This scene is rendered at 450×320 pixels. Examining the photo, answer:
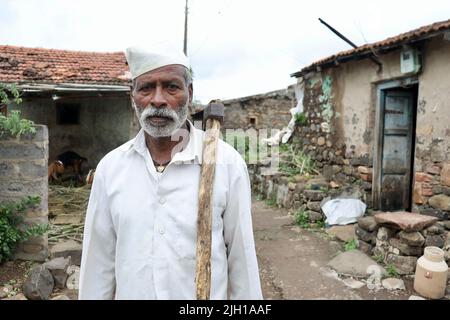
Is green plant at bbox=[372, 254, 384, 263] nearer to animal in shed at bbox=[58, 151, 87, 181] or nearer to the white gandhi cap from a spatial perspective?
the white gandhi cap

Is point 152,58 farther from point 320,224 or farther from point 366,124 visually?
point 366,124

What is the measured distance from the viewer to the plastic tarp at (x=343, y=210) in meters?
6.10

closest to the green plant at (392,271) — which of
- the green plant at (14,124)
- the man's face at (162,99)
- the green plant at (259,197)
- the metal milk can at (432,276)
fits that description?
the metal milk can at (432,276)

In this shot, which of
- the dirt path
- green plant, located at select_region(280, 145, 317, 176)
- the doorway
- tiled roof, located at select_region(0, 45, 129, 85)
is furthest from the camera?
green plant, located at select_region(280, 145, 317, 176)

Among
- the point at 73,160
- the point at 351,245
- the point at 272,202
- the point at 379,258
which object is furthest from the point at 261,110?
the point at 379,258

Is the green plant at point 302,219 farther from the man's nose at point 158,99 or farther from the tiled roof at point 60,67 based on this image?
the man's nose at point 158,99

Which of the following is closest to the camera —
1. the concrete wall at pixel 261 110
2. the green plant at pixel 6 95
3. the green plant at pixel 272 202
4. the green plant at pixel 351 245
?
the green plant at pixel 6 95

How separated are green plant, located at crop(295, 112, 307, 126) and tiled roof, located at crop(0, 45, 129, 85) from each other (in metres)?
4.03

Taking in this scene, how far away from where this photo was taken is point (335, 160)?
7.46 meters

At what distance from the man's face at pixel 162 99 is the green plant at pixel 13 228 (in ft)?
10.3

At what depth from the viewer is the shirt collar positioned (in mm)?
1673

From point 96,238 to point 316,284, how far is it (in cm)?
318

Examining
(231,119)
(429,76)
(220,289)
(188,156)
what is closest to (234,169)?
(188,156)

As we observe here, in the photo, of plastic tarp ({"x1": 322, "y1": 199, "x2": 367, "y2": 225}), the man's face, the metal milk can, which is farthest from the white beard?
plastic tarp ({"x1": 322, "y1": 199, "x2": 367, "y2": 225})
